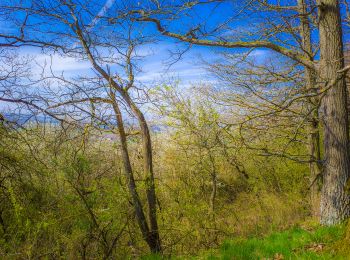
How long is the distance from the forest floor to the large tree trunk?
101 centimetres

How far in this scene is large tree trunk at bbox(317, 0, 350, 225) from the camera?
23.5 ft

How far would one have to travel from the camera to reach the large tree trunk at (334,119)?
715cm

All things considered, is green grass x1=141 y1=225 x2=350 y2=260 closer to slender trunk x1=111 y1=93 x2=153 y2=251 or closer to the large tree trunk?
the large tree trunk

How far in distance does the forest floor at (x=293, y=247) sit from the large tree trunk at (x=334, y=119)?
101cm

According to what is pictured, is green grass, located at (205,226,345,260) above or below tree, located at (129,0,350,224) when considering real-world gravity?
below

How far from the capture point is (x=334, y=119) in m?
7.25

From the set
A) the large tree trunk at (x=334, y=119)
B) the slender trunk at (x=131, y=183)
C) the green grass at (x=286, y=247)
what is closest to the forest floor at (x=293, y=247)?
the green grass at (x=286, y=247)

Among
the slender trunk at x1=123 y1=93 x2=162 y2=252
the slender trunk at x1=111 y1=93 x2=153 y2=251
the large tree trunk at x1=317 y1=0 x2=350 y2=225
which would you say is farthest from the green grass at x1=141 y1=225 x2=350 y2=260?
the slender trunk at x1=123 y1=93 x2=162 y2=252

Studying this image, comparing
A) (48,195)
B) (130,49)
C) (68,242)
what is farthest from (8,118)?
(130,49)

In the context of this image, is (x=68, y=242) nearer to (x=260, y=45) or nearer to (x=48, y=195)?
(x=48, y=195)

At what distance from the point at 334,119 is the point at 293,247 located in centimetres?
309

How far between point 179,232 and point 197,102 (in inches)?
234

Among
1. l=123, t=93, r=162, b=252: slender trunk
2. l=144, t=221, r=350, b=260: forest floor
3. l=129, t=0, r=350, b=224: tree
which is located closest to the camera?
l=144, t=221, r=350, b=260: forest floor

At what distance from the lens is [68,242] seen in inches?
233
